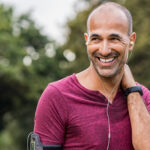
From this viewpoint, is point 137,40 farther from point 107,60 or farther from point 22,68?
point 107,60

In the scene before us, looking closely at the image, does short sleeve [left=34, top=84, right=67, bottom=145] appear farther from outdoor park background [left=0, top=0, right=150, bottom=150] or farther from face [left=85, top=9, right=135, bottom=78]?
outdoor park background [left=0, top=0, right=150, bottom=150]

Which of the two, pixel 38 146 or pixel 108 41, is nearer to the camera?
pixel 38 146

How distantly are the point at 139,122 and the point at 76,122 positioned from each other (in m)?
0.48

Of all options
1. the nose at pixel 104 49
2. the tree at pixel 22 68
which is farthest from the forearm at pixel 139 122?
the tree at pixel 22 68

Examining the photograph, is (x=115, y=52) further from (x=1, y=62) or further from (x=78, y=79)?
(x=1, y=62)

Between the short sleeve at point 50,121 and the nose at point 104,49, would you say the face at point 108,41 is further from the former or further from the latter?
the short sleeve at point 50,121

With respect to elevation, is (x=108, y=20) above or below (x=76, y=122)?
above

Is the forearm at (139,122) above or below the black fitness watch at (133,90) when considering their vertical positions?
below

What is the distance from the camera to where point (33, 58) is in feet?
120

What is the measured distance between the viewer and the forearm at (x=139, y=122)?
3328 mm

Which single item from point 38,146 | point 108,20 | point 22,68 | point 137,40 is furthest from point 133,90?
point 22,68

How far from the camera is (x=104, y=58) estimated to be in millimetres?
3342

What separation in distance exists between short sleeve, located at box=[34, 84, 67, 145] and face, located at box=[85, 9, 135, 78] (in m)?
0.44

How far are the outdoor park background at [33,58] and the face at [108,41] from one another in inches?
1011
